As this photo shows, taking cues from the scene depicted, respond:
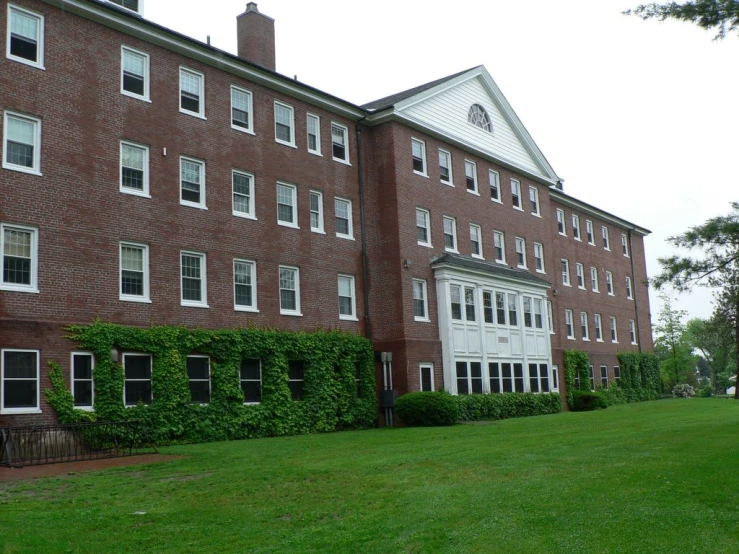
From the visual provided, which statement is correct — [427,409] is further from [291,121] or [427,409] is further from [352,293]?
[291,121]

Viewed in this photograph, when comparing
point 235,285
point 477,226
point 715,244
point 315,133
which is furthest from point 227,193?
point 715,244

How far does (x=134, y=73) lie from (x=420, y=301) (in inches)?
549

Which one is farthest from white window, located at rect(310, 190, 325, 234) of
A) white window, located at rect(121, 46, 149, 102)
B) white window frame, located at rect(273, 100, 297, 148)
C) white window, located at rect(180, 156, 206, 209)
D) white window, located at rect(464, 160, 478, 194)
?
white window, located at rect(464, 160, 478, 194)

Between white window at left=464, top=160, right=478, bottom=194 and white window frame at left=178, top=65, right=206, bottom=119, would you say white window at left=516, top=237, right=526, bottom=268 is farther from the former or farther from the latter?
white window frame at left=178, top=65, right=206, bottom=119

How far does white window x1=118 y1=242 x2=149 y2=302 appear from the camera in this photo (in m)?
23.4

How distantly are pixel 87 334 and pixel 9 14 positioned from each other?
8.69m

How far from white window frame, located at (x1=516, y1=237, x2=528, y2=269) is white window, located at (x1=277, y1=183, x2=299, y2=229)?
14645 mm

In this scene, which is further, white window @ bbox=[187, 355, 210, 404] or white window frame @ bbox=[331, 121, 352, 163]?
white window frame @ bbox=[331, 121, 352, 163]

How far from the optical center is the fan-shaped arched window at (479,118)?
37.5 m

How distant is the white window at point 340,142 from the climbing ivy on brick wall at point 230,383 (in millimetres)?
6860

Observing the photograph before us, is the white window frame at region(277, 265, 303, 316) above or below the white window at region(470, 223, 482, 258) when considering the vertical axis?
below

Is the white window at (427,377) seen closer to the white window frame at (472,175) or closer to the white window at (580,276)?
the white window frame at (472,175)

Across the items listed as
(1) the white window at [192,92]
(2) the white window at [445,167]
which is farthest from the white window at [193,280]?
(2) the white window at [445,167]

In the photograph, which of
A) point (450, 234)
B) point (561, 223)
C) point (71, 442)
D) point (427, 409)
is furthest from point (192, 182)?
point (561, 223)
